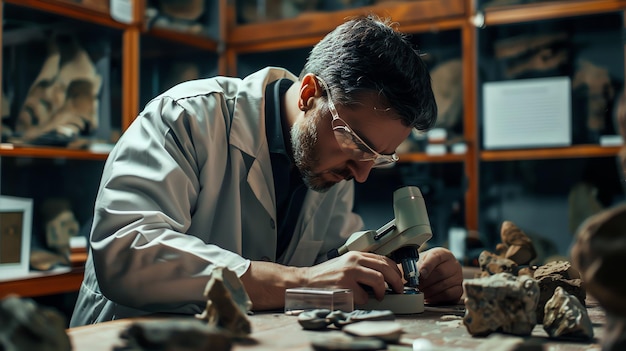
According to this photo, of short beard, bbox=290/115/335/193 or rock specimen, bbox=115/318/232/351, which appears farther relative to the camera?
short beard, bbox=290/115/335/193

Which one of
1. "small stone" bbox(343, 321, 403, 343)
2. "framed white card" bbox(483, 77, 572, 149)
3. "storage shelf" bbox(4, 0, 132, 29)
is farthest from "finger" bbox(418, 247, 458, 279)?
"storage shelf" bbox(4, 0, 132, 29)

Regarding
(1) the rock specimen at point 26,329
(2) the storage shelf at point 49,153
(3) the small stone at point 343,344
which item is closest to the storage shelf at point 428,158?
(2) the storage shelf at point 49,153

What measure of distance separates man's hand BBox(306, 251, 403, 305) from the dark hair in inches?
18.8

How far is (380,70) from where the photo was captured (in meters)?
1.89

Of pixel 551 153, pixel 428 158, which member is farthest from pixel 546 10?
pixel 428 158

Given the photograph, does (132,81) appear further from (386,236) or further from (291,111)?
(386,236)

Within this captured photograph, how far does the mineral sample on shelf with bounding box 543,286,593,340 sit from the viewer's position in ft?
4.14

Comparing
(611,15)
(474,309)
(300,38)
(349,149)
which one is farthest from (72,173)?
(611,15)

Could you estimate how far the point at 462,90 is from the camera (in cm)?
366

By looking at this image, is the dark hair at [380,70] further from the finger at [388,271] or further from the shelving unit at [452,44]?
the shelving unit at [452,44]

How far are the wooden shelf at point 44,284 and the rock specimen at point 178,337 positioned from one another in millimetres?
2200

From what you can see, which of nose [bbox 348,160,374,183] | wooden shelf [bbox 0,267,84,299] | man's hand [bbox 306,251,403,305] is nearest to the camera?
man's hand [bbox 306,251,403,305]

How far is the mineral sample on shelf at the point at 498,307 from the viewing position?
4.23 feet

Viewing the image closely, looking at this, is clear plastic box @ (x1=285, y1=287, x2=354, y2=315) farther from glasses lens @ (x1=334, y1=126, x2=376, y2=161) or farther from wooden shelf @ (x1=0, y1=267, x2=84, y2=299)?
wooden shelf @ (x1=0, y1=267, x2=84, y2=299)
